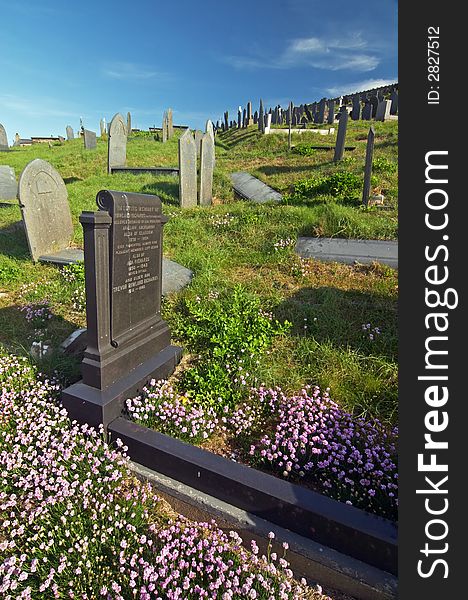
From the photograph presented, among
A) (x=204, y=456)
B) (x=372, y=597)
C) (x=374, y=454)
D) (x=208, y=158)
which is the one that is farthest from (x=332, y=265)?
(x=208, y=158)

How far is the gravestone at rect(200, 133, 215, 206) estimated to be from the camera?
9652 millimetres

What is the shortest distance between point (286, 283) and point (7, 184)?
10.7m

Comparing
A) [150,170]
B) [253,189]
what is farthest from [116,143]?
Result: [253,189]

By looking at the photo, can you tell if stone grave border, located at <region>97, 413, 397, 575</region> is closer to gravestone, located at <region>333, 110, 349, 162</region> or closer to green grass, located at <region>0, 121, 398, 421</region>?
green grass, located at <region>0, 121, 398, 421</region>

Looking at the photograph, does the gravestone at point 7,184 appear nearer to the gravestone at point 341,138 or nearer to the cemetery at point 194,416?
the cemetery at point 194,416

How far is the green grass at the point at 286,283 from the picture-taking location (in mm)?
3162

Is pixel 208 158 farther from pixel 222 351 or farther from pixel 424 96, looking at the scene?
pixel 424 96

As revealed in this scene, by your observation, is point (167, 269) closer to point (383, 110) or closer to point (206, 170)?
point (206, 170)

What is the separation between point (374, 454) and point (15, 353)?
3520 mm

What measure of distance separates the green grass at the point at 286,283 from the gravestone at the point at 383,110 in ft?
48.6

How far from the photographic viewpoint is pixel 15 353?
3.63m

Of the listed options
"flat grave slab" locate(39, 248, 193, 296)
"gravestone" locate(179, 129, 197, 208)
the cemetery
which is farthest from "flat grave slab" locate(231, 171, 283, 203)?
"flat grave slab" locate(39, 248, 193, 296)

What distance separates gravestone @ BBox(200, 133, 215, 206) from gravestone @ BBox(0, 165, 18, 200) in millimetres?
6220

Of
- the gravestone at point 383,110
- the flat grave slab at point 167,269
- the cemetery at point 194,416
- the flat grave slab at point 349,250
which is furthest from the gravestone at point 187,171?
the gravestone at point 383,110
